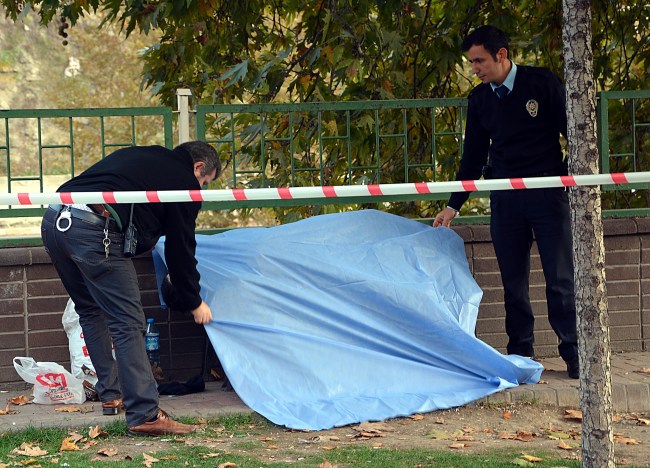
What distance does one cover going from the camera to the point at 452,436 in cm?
520

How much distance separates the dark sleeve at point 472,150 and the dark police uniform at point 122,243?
1875 millimetres

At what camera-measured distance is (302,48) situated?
30.0ft

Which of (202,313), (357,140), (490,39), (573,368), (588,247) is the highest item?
(490,39)

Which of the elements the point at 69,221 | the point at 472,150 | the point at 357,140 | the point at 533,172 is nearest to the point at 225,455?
the point at 69,221

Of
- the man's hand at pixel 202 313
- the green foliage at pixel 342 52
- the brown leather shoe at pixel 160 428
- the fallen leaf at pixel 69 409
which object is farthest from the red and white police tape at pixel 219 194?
the green foliage at pixel 342 52

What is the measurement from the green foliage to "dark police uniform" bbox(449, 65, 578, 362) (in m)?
1.30

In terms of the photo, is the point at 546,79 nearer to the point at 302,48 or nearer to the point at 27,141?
the point at 302,48

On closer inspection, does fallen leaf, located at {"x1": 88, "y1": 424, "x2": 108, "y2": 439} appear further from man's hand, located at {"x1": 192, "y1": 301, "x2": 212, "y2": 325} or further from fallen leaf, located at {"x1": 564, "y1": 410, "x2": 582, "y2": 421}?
fallen leaf, located at {"x1": 564, "y1": 410, "x2": 582, "y2": 421}

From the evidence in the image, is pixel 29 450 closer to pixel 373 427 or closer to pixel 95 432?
pixel 95 432

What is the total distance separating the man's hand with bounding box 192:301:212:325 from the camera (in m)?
5.62

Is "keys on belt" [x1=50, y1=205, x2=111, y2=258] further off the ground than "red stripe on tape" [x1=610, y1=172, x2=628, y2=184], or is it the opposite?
"red stripe on tape" [x1=610, y1=172, x2=628, y2=184]

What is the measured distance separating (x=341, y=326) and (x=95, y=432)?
60.4 inches

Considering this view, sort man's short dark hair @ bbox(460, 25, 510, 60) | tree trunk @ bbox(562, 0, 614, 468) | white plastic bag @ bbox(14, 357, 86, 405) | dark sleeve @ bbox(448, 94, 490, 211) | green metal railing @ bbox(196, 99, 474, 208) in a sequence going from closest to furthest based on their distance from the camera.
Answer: tree trunk @ bbox(562, 0, 614, 468), white plastic bag @ bbox(14, 357, 86, 405), man's short dark hair @ bbox(460, 25, 510, 60), dark sleeve @ bbox(448, 94, 490, 211), green metal railing @ bbox(196, 99, 474, 208)

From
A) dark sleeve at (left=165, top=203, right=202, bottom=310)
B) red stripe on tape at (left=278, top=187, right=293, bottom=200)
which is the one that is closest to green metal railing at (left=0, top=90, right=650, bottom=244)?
dark sleeve at (left=165, top=203, right=202, bottom=310)
